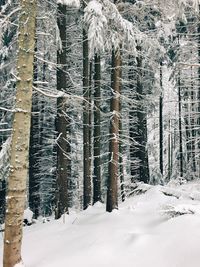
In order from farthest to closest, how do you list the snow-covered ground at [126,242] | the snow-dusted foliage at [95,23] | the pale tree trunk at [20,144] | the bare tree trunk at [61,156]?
the bare tree trunk at [61,156], the snow-dusted foliage at [95,23], the snow-covered ground at [126,242], the pale tree trunk at [20,144]

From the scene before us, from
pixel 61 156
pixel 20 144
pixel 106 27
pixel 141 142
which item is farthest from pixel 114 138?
pixel 141 142

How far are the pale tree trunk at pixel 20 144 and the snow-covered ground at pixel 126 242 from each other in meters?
1.31

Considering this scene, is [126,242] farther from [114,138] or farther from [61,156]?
[61,156]

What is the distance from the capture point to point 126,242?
7785mm

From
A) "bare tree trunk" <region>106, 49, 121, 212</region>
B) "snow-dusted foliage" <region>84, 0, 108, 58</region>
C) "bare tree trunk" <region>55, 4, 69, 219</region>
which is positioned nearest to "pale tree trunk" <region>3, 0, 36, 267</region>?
"snow-dusted foliage" <region>84, 0, 108, 58</region>

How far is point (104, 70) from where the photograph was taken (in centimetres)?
2236

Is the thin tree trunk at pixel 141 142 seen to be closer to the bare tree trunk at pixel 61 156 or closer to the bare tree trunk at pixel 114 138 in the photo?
the bare tree trunk at pixel 61 156

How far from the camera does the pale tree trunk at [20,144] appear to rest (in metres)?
6.17

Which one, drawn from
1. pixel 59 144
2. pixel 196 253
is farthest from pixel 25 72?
pixel 59 144

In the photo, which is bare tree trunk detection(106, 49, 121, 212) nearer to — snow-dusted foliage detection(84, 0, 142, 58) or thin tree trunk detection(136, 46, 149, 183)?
snow-dusted foliage detection(84, 0, 142, 58)

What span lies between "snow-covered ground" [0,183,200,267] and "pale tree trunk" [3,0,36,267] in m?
1.31

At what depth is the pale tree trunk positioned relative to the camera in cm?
617

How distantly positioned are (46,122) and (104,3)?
563 inches

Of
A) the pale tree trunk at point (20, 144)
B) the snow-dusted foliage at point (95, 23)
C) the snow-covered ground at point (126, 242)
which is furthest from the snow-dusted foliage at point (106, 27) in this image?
the snow-covered ground at point (126, 242)
